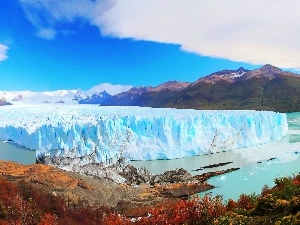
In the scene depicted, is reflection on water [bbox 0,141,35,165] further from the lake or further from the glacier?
the glacier

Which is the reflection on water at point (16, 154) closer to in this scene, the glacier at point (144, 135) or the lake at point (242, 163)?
the lake at point (242, 163)

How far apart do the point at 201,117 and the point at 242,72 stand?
89011 millimetres

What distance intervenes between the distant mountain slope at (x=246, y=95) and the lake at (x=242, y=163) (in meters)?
41.0

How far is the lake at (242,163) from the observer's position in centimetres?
1816

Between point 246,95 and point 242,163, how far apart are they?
57414mm

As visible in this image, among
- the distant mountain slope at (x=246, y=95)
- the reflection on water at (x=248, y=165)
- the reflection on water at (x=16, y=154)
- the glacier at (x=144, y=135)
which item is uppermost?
the distant mountain slope at (x=246, y=95)

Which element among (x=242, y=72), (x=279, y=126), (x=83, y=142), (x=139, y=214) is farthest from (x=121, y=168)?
(x=242, y=72)

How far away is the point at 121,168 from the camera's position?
20547mm

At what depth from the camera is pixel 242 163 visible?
23016 millimetres

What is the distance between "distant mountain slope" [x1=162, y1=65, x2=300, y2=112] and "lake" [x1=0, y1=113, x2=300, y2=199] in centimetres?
4099

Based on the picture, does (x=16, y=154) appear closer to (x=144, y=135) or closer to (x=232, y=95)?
(x=144, y=135)

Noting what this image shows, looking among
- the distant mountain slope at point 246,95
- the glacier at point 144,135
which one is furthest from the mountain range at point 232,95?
the glacier at point 144,135

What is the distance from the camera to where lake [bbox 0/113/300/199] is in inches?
715

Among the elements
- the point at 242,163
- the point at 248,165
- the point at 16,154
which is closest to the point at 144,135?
the point at 242,163
